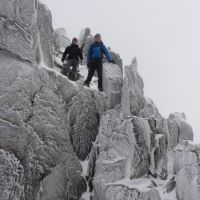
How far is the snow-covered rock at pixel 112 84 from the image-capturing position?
19.2 meters

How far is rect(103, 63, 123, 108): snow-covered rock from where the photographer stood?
1925cm

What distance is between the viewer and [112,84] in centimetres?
1969

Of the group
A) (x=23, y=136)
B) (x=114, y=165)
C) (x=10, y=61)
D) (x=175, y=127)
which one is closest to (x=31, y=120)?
(x=23, y=136)

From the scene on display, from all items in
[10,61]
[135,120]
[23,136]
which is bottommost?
[23,136]

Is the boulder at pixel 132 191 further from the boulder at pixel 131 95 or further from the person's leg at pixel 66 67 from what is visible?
the person's leg at pixel 66 67

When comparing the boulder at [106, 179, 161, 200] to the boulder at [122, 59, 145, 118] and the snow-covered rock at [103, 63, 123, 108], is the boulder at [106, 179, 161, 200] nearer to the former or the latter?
the boulder at [122, 59, 145, 118]

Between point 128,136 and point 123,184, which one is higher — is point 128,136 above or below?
above

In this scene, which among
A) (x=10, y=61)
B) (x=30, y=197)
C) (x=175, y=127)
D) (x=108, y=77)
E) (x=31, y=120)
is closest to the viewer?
(x=30, y=197)

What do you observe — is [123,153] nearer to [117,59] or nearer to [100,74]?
[100,74]

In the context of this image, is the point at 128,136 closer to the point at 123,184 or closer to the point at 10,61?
the point at 123,184

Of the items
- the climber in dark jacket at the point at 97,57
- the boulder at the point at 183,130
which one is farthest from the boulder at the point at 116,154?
the boulder at the point at 183,130

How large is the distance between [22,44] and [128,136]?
6490 mm

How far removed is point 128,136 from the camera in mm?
15523

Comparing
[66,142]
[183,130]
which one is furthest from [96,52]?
[183,130]
